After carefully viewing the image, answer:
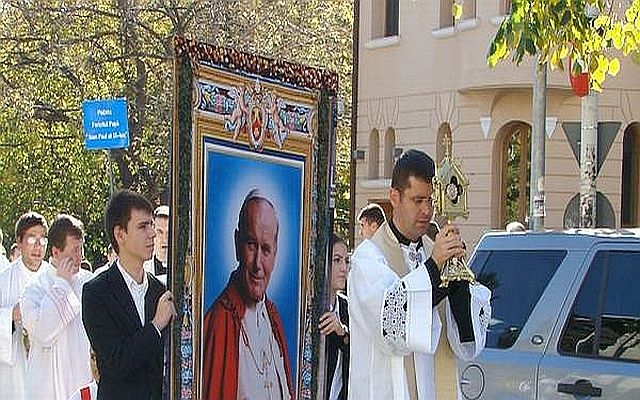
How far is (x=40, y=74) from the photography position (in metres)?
28.9

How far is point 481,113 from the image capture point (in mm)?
25016

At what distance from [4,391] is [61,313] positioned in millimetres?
1469

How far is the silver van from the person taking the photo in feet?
24.2

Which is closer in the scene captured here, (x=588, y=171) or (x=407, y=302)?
(x=407, y=302)

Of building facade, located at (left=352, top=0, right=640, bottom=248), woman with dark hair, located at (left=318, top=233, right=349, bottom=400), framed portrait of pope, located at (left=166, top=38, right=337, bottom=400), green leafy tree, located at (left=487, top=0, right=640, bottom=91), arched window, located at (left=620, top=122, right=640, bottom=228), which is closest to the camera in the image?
framed portrait of pope, located at (left=166, top=38, right=337, bottom=400)

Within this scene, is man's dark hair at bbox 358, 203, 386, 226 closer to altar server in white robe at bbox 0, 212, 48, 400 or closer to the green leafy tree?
the green leafy tree

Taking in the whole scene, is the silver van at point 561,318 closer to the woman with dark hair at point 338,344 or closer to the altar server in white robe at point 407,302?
the woman with dark hair at point 338,344

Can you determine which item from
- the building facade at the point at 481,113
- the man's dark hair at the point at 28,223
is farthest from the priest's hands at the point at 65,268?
the building facade at the point at 481,113

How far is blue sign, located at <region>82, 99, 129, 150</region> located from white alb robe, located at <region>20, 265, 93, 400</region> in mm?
11003

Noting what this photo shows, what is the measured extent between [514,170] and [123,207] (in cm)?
1994

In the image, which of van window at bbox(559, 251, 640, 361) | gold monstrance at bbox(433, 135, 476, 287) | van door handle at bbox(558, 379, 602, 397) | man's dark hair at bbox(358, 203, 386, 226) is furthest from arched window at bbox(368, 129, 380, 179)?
gold monstrance at bbox(433, 135, 476, 287)

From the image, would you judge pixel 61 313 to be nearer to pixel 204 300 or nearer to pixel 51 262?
pixel 51 262

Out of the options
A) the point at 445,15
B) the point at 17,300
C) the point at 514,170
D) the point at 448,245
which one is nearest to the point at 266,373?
the point at 448,245

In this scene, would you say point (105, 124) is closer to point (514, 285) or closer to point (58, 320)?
point (58, 320)
